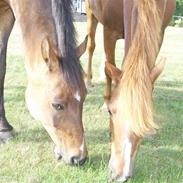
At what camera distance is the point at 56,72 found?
3.15 meters

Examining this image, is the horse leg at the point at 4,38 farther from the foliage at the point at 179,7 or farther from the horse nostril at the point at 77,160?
the foliage at the point at 179,7

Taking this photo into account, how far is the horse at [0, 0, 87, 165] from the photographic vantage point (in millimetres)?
3082

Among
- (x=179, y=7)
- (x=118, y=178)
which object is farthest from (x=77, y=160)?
(x=179, y=7)

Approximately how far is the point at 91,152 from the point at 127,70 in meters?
1.08

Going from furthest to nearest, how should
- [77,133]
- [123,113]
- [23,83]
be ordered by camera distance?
1. [23,83]
2. [77,133]
3. [123,113]

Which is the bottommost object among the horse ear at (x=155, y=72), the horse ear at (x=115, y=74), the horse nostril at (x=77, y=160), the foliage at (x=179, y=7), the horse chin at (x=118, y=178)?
the foliage at (x=179, y=7)

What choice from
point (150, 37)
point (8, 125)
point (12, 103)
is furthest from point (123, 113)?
point (12, 103)

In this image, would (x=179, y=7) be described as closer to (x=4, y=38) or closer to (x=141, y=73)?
(x=4, y=38)

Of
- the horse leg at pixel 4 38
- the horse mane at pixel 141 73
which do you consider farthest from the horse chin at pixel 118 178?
the horse leg at pixel 4 38

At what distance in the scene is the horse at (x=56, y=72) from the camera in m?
3.08

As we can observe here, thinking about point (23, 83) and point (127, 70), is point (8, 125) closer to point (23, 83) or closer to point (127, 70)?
point (127, 70)

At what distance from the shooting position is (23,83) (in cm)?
639

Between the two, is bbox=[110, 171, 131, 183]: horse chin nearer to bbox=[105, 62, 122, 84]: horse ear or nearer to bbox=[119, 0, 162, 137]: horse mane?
bbox=[119, 0, 162, 137]: horse mane

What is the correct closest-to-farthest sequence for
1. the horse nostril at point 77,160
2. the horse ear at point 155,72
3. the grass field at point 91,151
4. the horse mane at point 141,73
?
the horse mane at point 141,73 → the horse ear at point 155,72 → the horse nostril at point 77,160 → the grass field at point 91,151
